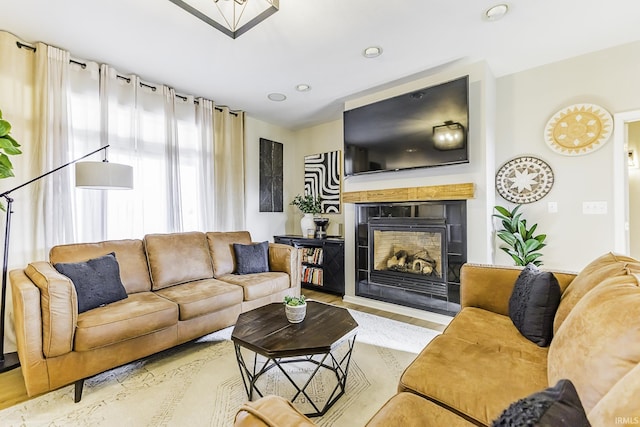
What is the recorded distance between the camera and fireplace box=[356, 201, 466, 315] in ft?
9.74

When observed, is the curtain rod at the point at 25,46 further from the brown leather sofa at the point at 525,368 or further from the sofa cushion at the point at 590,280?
the sofa cushion at the point at 590,280

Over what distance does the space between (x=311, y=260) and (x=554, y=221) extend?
2894 mm

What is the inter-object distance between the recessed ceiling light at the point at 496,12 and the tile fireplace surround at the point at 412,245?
1.36 m

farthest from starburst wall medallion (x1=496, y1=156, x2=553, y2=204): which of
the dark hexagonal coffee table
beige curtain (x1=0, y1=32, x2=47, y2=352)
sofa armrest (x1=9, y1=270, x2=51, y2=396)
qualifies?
beige curtain (x1=0, y1=32, x2=47, y2=352)

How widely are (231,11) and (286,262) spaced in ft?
7.96

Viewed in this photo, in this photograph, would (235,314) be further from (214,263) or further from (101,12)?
(101,12)

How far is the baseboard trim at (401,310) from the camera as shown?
299 centimetres

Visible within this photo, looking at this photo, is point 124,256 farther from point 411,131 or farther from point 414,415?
point 411,131

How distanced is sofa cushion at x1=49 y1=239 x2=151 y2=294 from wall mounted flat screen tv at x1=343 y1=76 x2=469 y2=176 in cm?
248

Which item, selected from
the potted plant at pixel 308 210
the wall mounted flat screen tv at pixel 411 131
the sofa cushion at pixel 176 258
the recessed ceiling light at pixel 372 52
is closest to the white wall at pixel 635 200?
the wall mounted flat screen tv at pixel 411 131

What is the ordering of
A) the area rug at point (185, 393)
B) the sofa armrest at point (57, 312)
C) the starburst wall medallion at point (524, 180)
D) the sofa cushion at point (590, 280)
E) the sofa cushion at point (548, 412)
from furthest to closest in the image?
1. the starburst wall medallion at point (524, 180)
2. the sofa armrest at point (57, 312)
3. the area rug at point (185, 393)
4. the sofa cushion at point (590, 280)
5. the sofa cushion at point (548, 412)

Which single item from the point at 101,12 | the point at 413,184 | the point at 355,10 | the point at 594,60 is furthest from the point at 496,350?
the point at 101,12

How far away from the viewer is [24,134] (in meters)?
2.46

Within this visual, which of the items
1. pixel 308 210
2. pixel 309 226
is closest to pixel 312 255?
pixel 309 226
